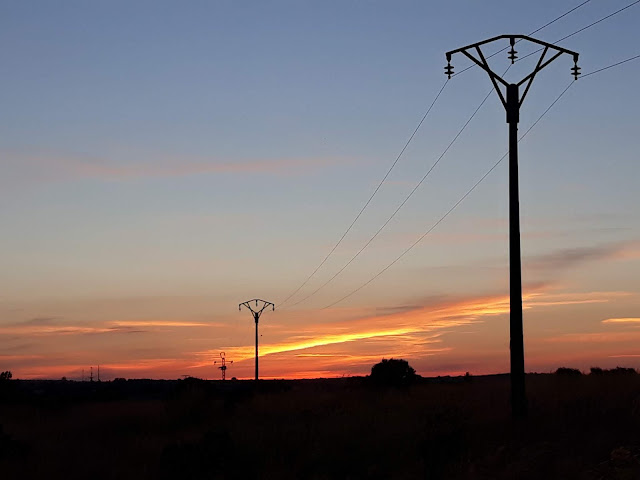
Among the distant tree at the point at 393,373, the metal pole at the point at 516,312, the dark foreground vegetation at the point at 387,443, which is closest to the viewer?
the dark foreground vegetation at the point at 387,443

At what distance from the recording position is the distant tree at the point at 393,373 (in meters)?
60.3

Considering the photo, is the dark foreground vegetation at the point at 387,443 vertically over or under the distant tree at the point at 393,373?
under

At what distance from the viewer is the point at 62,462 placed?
107 feet

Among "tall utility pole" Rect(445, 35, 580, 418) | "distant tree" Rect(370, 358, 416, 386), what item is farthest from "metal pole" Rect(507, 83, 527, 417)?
"distant tree" Rect(370, 358, 416, 386)

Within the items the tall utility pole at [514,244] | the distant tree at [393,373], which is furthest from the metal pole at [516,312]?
the distant tree at [393,373]

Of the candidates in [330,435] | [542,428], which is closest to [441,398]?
[330,435]

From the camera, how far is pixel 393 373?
61.2 metres

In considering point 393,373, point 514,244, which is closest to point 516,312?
point 514,244

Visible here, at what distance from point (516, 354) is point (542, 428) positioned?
2.92m

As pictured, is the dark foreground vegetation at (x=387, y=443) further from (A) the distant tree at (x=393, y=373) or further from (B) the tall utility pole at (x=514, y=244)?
(A) the distant tree at (x=393, y=373)

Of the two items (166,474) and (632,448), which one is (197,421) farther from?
(632,448)

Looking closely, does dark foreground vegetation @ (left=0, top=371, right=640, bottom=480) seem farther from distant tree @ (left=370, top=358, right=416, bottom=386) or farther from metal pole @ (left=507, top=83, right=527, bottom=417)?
distant tree @ (left=370, top=358, right=416, bottom=386)

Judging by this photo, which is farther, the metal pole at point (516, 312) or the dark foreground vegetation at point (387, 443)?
the metal pole at point (516, 312)

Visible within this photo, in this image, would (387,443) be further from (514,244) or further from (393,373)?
(393,373)
